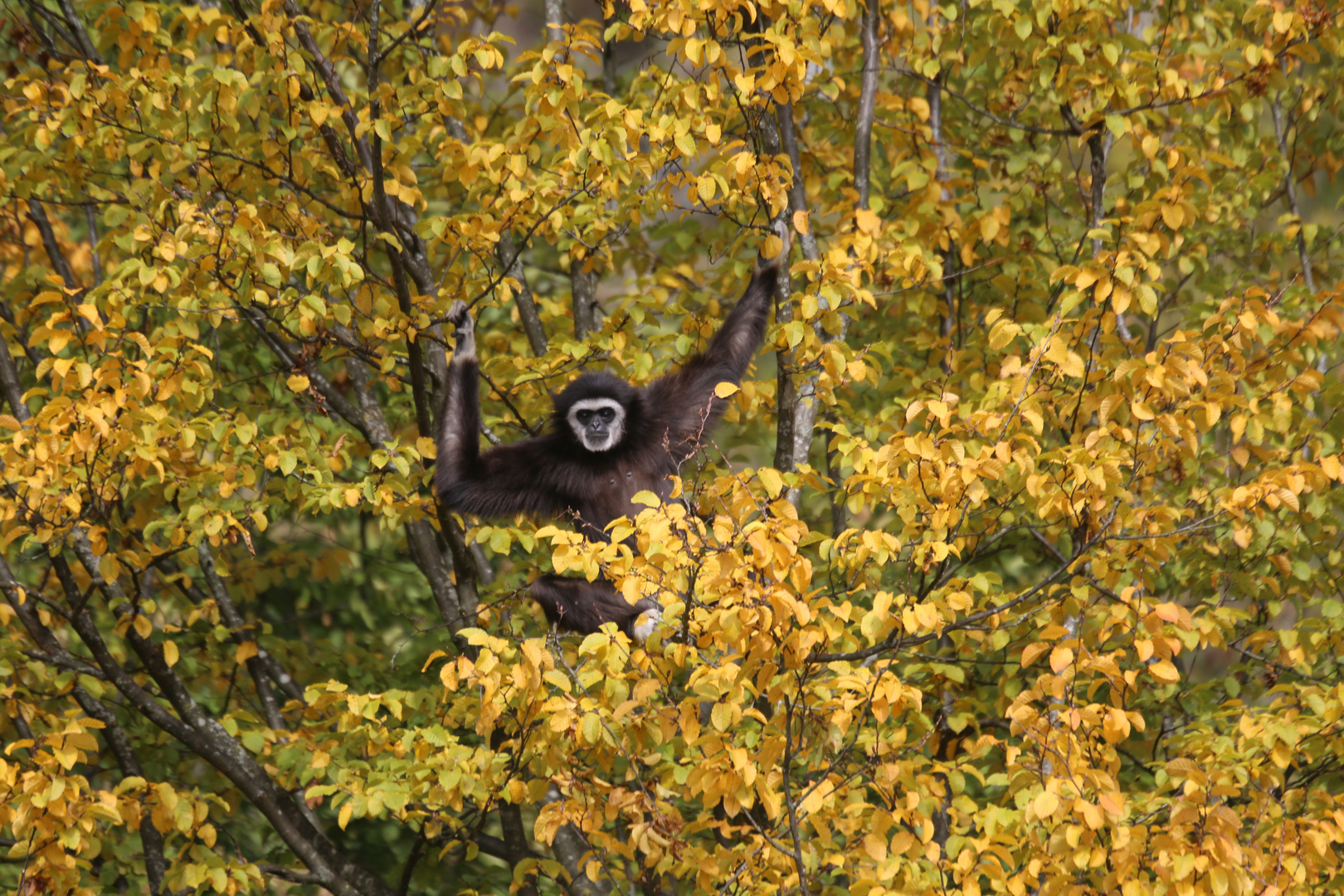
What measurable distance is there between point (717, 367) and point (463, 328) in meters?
1.65

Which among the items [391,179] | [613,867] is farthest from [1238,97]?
[613,867]

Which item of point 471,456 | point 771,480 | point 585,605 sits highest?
point 471,456

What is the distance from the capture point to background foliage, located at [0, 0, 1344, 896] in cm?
438

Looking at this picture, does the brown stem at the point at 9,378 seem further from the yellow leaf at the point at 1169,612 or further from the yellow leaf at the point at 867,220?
the yellow leaf at the point at 1169,612

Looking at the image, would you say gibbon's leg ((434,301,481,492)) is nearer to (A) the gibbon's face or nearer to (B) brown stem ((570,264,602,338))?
(A) the gibbon's face

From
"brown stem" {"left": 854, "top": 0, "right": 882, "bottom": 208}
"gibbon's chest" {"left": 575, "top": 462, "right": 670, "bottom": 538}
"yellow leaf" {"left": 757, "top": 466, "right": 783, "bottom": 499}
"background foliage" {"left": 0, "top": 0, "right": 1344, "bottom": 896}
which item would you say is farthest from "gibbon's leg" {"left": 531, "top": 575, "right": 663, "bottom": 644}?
"yellow leaf" {"left": 757, "top": 466, "right": 783, "bottom": 499}

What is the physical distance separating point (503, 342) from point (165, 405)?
2.66 m

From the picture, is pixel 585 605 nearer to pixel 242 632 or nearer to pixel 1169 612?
pixel 242 632

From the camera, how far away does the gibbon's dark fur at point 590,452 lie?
6926 mm

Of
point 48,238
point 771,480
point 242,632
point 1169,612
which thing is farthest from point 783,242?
point 48,238

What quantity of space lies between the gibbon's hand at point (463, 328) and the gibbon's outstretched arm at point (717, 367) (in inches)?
48.7

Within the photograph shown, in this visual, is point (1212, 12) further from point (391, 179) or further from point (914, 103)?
point (391, 179)

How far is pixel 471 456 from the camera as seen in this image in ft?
23.0

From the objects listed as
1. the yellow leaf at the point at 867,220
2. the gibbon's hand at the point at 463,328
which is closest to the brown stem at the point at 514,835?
the gibbon's hand at the point at 463,328
